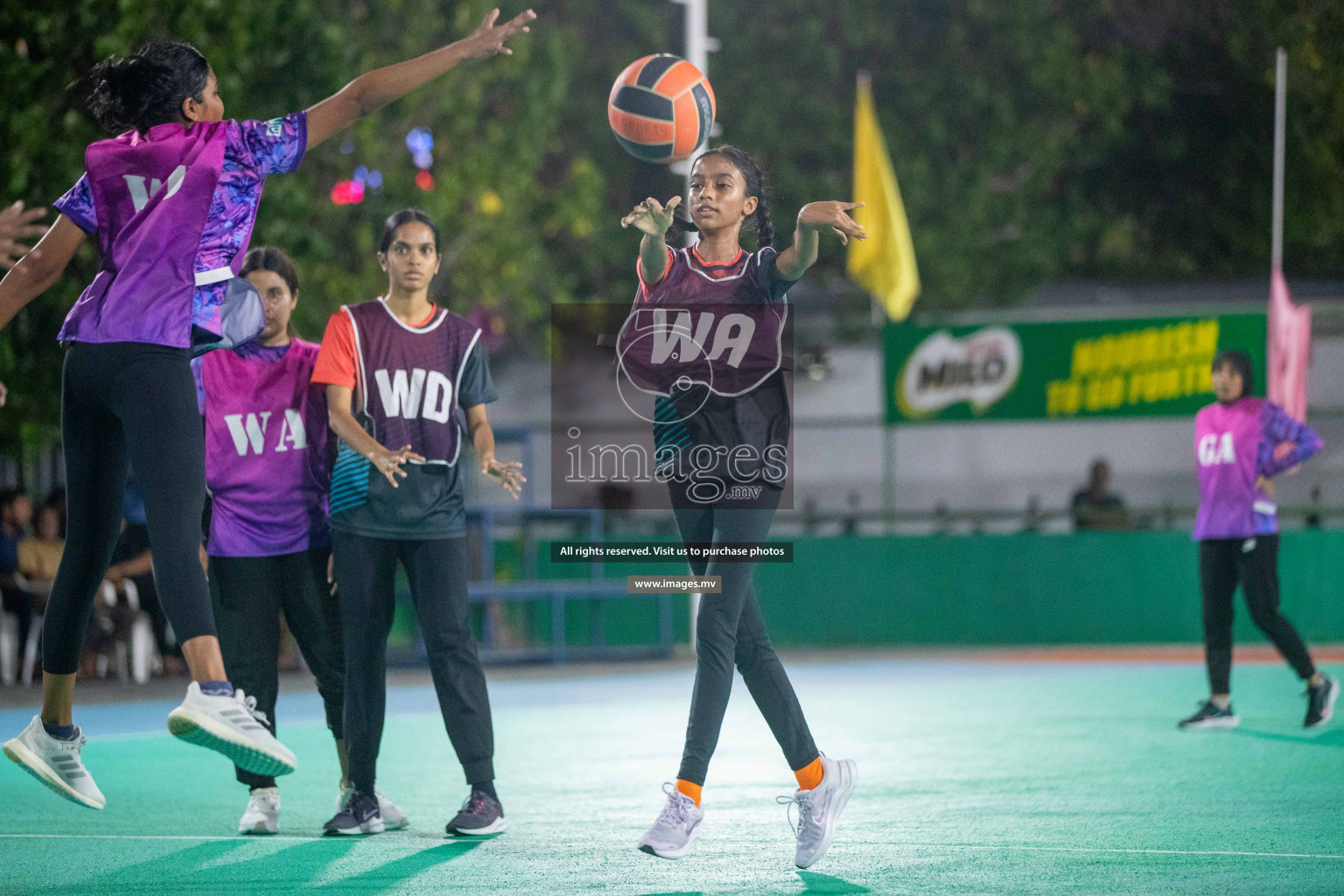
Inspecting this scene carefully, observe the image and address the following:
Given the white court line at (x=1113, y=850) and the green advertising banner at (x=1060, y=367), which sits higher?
the green advertising banner at (x=1060, y=367)

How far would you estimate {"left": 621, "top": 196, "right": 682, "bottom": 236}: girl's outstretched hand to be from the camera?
18.1ft

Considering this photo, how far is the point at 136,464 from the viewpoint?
491 cm

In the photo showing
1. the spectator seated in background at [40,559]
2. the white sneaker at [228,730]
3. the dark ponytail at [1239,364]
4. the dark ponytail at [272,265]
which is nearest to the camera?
the white sneaker at [228,730]

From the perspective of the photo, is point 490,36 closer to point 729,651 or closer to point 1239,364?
point 729,651

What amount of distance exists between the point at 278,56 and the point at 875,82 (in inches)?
671

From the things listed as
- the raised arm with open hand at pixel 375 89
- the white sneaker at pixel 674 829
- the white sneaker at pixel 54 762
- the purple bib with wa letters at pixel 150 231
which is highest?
the raised arm with open hand at pixel 375 89

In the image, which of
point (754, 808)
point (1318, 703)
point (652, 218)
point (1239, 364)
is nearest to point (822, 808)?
point (754, 808)

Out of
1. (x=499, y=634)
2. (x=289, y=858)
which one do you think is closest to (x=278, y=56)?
(x=499, y=634)

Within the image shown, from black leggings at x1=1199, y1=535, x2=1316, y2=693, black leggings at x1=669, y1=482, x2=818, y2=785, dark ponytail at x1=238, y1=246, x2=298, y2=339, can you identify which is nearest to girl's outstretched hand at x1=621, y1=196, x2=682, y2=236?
black leggings at x1=669, y1=482, x2=818, y2=785

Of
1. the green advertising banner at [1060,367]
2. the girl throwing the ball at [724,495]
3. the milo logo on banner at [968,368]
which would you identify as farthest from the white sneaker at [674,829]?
the milo logo on banner at [968,368]

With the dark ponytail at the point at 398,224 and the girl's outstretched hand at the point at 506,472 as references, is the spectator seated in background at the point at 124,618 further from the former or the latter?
the girl's outstretched hand at the point at 506,472

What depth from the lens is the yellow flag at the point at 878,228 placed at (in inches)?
744

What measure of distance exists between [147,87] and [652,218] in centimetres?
167

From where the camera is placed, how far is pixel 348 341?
6078 mm
